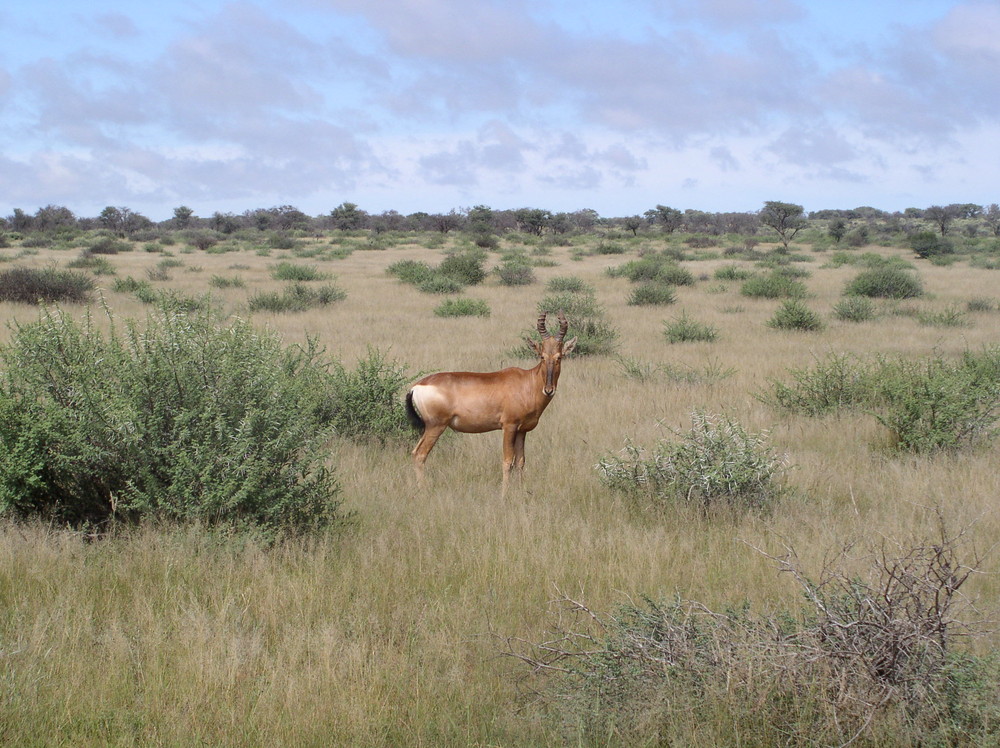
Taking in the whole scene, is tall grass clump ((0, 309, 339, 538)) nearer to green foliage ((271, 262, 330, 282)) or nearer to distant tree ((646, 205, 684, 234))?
green foliage ((271, 262, 330, 282))

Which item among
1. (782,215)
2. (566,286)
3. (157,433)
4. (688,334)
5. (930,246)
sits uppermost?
(782,215)

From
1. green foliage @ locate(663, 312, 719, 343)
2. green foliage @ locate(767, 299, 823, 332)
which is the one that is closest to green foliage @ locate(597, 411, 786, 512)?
green foliage @ locate(663, 312, 719, 343)

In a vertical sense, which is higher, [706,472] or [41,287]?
[41,287]

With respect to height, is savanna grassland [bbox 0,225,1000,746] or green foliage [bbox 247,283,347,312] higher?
green foliage [bbox 247,283,347,312]

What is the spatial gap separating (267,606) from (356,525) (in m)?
1.44

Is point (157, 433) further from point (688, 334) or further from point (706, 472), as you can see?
point (688, 334)

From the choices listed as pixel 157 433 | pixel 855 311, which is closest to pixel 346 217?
pixel 855 311

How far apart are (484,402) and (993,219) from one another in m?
90.7

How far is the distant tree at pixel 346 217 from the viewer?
75.3 meters

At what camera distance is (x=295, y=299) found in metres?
20.7

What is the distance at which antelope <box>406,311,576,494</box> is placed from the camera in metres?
6.96

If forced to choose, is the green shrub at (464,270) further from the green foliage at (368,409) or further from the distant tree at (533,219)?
the distant tree at (533,219)

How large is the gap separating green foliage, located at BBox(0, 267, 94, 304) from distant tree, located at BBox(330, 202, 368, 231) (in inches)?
2163

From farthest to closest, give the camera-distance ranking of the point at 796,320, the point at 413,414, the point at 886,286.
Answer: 1. the point at 886,286
2. the point at 796,320
3. the point at 413,414
